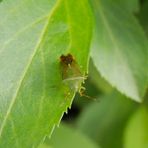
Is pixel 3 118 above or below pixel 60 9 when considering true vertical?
below

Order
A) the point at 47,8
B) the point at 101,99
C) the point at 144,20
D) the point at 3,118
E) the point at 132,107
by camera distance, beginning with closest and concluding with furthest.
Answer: the point at 3,118 → the point at 47,8 → the point at 144,20 → the point at 132,107 → the point at 101,99

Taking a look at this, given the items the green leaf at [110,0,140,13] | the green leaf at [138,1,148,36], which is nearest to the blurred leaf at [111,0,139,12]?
the green leaf at [110,0,140,13]

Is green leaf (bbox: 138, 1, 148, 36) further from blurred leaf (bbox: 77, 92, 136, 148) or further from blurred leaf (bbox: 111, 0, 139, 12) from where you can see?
blurred leaf (bbox: 77, 92, 136, 148)

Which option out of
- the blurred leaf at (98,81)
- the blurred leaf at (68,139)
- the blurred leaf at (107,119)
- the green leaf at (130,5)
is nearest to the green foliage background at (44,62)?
the green leaf at (130,5)

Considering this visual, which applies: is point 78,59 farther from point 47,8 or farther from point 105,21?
point 105,21

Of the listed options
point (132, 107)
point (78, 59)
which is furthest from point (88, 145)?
point (78, 59)

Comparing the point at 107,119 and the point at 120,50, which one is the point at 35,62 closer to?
the point at 120,50
